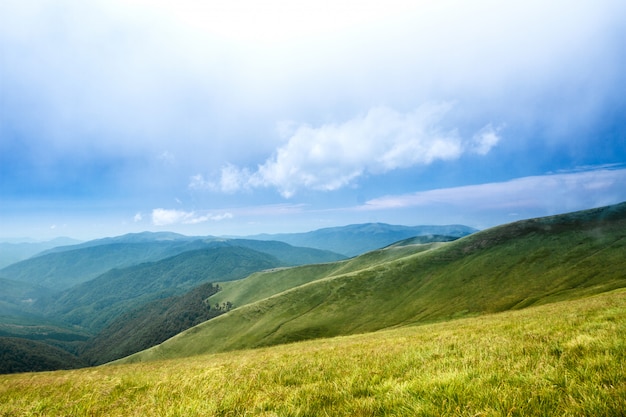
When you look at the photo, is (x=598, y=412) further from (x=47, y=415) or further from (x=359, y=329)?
(x=359, y=329)

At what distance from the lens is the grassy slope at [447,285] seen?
96625 millimetres

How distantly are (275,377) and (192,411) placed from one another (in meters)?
2.76

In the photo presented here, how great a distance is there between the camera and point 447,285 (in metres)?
119

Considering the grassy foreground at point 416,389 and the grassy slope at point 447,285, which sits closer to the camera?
the grassy foreground at point 416,389

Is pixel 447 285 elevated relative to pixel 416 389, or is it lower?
lower

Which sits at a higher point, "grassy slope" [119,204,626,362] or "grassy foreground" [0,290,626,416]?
"grassy foreground" [0,290,626,416]

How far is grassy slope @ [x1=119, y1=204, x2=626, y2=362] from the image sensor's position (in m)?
96.6

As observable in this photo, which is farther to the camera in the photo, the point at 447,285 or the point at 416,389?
the point at 447,285

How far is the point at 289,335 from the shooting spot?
382 ft

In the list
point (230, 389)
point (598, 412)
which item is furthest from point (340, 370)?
point (598, 412)

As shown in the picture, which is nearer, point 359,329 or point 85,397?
point 85,397

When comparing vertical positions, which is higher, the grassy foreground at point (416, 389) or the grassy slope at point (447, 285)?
the grassy foreground at point (416, 389)

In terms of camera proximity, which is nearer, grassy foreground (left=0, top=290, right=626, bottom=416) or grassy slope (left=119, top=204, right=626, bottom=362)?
grassy foreground (left=0, top=290, right=626, bottom=416)

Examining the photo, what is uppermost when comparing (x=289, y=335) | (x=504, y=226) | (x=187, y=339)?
(x=504, y=226)
